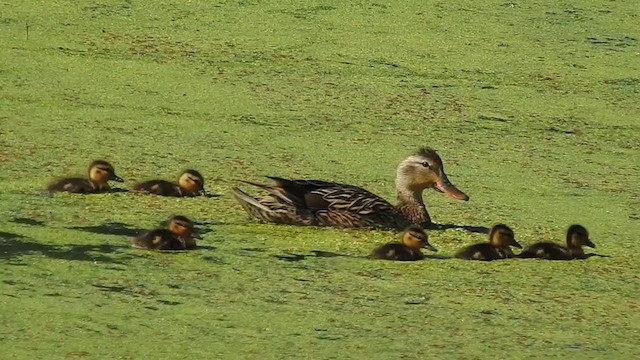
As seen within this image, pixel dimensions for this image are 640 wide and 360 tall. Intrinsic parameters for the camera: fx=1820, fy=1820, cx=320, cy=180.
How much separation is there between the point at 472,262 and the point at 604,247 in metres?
0.58

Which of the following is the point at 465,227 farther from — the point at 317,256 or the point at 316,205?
the point at 317,256

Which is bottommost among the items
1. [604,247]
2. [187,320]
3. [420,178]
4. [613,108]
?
[187,320]

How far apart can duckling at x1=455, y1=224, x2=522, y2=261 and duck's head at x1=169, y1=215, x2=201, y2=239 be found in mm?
876

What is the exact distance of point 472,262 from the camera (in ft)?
18.9

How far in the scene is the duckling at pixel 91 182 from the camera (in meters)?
6.15

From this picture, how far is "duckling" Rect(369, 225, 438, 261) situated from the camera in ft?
18.5

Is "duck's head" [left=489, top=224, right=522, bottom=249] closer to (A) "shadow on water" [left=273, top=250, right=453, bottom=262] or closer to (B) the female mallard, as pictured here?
(A) "shadow on water" [left=273, top=250, right=453, bottom=262]

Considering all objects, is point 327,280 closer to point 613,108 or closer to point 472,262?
point 472,262

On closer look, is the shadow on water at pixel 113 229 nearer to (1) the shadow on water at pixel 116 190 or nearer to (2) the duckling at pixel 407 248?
(1) the shadow on water at pixel 116 190

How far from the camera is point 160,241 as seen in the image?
5.46m

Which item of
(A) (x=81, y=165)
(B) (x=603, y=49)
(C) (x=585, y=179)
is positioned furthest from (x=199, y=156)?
(B) (x=603, y=49)

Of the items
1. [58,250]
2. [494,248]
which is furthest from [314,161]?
[58,250]

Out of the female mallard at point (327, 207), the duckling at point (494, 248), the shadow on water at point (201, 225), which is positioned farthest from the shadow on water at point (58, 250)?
the duckling at point (494, 248)

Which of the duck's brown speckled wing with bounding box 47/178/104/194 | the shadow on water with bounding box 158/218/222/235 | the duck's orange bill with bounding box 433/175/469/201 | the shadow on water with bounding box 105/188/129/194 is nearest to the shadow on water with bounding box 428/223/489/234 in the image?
the duck's orange bill with bounding box 433/175/469/201
